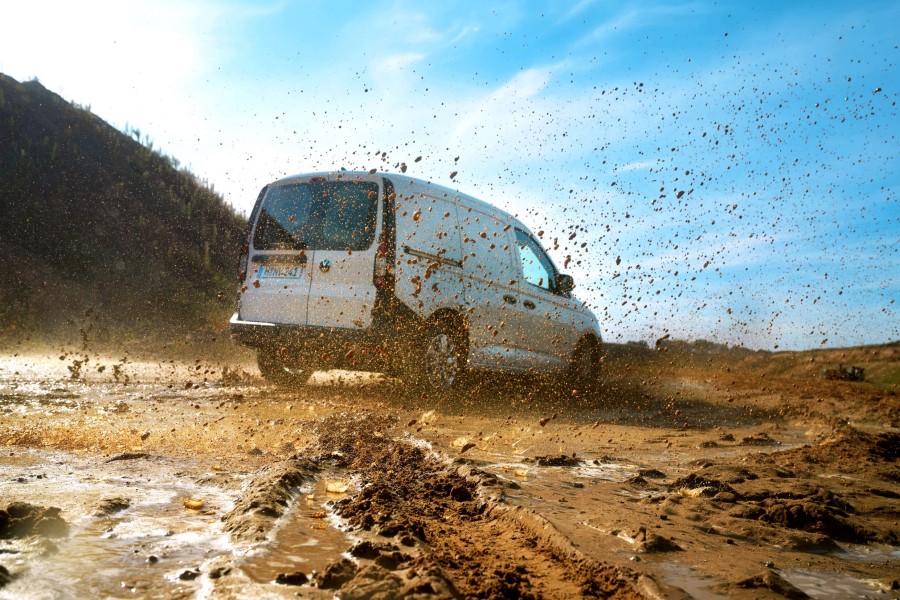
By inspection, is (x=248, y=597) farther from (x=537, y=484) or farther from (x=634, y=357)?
(x=634, y=357)

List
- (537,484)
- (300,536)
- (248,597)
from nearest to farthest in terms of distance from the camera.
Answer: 1. (248,597)
2. (300,536)
3. (537,484)

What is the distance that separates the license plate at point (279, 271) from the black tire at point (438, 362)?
1504mm

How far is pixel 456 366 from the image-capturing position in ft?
25.6

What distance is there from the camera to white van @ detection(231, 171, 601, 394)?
7000 mm

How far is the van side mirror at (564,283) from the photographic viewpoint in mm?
9398

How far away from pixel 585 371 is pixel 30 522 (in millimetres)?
8715

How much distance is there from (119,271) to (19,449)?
15.8 meters

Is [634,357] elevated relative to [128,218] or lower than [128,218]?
lower

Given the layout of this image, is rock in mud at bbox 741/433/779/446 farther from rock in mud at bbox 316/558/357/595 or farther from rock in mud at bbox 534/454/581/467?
rock in mud at bbox 316/558/357/595

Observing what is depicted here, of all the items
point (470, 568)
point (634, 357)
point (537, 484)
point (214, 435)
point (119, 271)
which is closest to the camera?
point (470, 568)

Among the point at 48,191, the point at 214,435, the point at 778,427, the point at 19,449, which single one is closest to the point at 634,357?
the point at 778,427

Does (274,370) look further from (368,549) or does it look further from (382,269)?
(368,549)

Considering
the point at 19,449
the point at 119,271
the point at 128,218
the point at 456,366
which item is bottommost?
the point at 19,449

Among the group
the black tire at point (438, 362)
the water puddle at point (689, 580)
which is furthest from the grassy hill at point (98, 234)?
the water puddle at point (689, 580)
